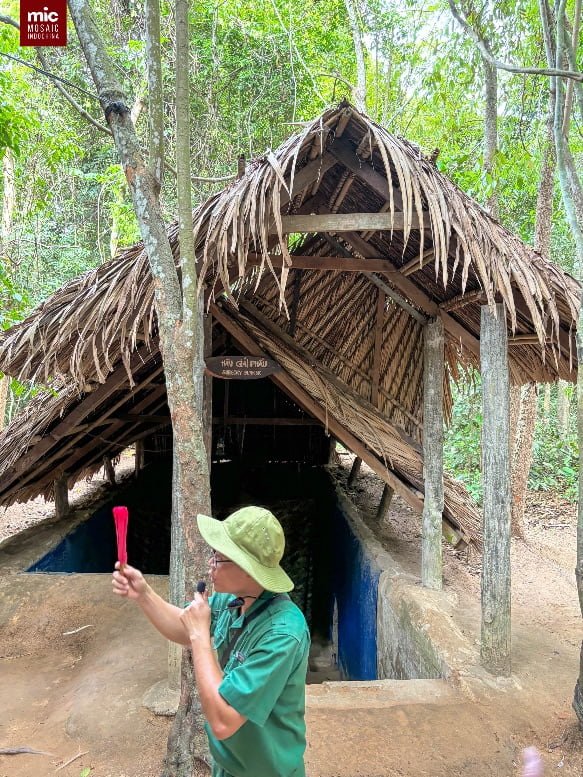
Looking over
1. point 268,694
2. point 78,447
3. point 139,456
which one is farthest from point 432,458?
point 139,456

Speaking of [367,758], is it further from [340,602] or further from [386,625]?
[340,602]

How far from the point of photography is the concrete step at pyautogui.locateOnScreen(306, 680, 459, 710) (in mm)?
2846

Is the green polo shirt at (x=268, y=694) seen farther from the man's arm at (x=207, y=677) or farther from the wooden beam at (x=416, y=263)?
the wooden beam at (x=416, y=263)

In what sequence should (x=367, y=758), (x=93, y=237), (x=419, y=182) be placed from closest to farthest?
(x=367, y=758), (x=419, y=182), (x=93, y=237)

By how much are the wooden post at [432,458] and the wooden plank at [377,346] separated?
517 mm

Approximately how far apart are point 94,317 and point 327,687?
7.94 feet

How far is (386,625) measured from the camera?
4.21 m

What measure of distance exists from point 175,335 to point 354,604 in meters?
4.22

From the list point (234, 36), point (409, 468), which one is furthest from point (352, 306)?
point (234, 36)

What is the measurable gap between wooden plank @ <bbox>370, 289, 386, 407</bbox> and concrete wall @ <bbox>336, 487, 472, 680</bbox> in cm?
143

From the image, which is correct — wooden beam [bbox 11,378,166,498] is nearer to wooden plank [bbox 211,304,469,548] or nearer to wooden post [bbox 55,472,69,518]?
wooden post [bbox 55,472,69,518]

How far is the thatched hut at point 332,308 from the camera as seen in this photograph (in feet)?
9.19

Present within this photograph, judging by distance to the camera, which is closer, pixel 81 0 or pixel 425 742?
pixel 81 0

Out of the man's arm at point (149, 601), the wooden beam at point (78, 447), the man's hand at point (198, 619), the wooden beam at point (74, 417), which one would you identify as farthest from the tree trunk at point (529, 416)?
the man's hand at point (198, 619)
